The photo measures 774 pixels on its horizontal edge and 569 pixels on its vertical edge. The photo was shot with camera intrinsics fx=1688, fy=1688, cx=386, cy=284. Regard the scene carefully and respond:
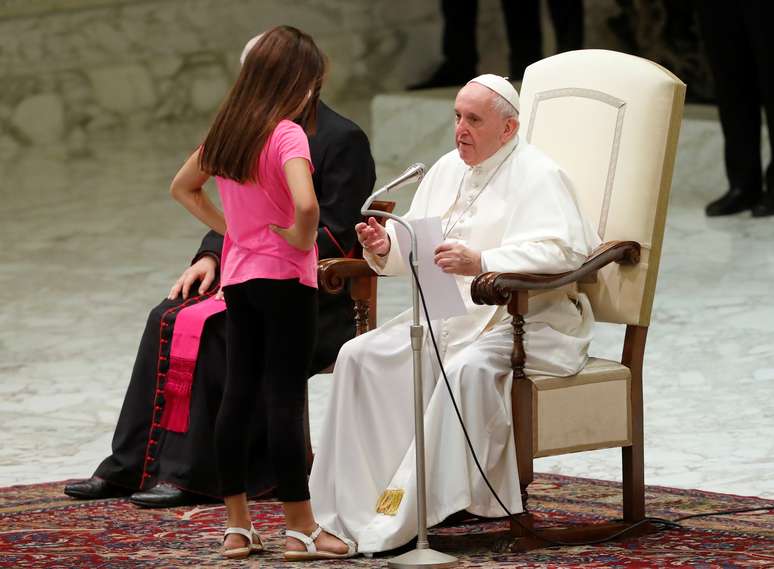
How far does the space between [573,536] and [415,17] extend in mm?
9685

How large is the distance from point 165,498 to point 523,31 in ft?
23.9

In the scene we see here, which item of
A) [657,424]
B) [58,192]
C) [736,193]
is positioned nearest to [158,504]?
[657,424]

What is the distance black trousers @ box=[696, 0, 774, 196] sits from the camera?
8.96m

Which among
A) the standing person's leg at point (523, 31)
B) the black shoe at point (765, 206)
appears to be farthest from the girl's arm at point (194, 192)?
the standing person's leg at point (523, 31)

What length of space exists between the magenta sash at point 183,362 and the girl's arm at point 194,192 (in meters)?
0.57

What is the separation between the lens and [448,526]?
185 inches

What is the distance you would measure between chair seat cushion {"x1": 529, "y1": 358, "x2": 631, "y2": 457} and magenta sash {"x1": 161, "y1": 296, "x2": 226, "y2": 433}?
1293 mm

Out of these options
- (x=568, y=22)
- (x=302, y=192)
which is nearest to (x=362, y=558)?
(x=302, y=192)

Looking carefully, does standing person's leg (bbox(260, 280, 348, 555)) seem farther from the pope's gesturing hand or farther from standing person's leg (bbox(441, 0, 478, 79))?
Answer: standing person's leg (bbox(441, 0, 478, 79))

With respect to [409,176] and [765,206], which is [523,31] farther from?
[409,176]

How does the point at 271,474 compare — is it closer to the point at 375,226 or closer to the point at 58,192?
the point at 375,226

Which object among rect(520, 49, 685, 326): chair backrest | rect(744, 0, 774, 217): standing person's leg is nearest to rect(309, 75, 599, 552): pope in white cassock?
rect(520, 49, 685, 326): chair backrest

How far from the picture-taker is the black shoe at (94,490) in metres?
5.23

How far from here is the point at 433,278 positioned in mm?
4285
